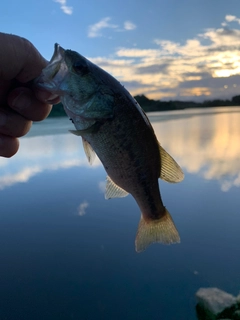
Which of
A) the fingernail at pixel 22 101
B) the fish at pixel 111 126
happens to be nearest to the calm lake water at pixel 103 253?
the fish at pixel 111 126

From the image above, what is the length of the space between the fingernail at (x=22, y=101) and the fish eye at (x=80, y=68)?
2.39 feet

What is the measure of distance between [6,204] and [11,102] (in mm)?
8604

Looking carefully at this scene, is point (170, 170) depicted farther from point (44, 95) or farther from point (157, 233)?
point (44, 95)

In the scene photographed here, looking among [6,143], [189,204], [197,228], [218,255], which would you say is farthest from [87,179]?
[6,143]

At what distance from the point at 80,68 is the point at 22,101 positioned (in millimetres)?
798

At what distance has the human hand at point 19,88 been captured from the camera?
2.80m

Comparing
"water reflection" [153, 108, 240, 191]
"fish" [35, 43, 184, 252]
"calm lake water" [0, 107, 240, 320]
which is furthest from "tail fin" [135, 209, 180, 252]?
"water reflection" [153, 108, 240, 191]

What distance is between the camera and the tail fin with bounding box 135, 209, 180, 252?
2.62 metres

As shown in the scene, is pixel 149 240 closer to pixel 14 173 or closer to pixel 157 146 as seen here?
pixel 157 146

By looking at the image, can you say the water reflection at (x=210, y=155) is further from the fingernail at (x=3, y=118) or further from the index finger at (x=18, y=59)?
the index finger at (x=18, y=59)

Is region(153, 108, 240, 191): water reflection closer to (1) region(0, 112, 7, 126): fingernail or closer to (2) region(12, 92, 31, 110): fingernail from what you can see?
(1) region(0, 112, 7, 126): fingernail

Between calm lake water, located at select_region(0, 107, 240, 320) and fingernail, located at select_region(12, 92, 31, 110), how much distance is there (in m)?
5.07

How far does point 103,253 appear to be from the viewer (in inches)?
320

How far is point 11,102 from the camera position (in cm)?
303
